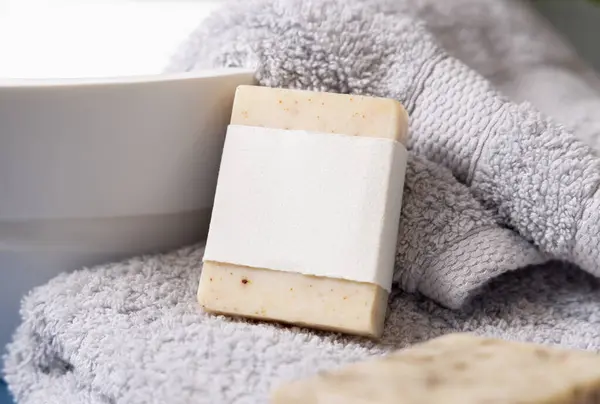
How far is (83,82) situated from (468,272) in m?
0.34

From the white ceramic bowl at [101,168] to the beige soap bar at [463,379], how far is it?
0.28 m

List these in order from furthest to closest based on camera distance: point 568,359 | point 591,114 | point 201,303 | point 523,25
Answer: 1. point 523,25
2. point 591,114
3. point 201,303
4. point 568,359

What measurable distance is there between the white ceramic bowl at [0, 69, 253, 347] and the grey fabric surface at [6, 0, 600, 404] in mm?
28

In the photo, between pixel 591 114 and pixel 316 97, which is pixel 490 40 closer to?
pixel 591 114

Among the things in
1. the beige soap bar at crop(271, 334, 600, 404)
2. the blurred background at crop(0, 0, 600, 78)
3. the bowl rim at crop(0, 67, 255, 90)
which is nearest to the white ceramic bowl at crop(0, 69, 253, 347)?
the bowl rim at crop(0, 67, 255, 90)

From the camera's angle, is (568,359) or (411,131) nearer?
(568,359)

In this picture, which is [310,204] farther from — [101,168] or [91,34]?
[91,34]

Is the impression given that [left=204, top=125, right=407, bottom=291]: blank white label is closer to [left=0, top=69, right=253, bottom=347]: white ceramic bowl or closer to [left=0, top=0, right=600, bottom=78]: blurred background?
Result: [left=0, top=69, right=253, bottom=347]: white ceramic bowl

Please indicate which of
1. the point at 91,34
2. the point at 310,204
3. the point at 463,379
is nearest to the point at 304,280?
the point at 310,204

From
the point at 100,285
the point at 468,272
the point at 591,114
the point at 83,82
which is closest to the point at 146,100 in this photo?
the point at 83,82

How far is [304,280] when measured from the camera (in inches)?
22.4

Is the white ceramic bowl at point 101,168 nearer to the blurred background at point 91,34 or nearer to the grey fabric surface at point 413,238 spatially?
the grey fabric surface at point 413,238

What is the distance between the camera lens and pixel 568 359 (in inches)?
17.1

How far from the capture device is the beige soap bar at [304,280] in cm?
56
